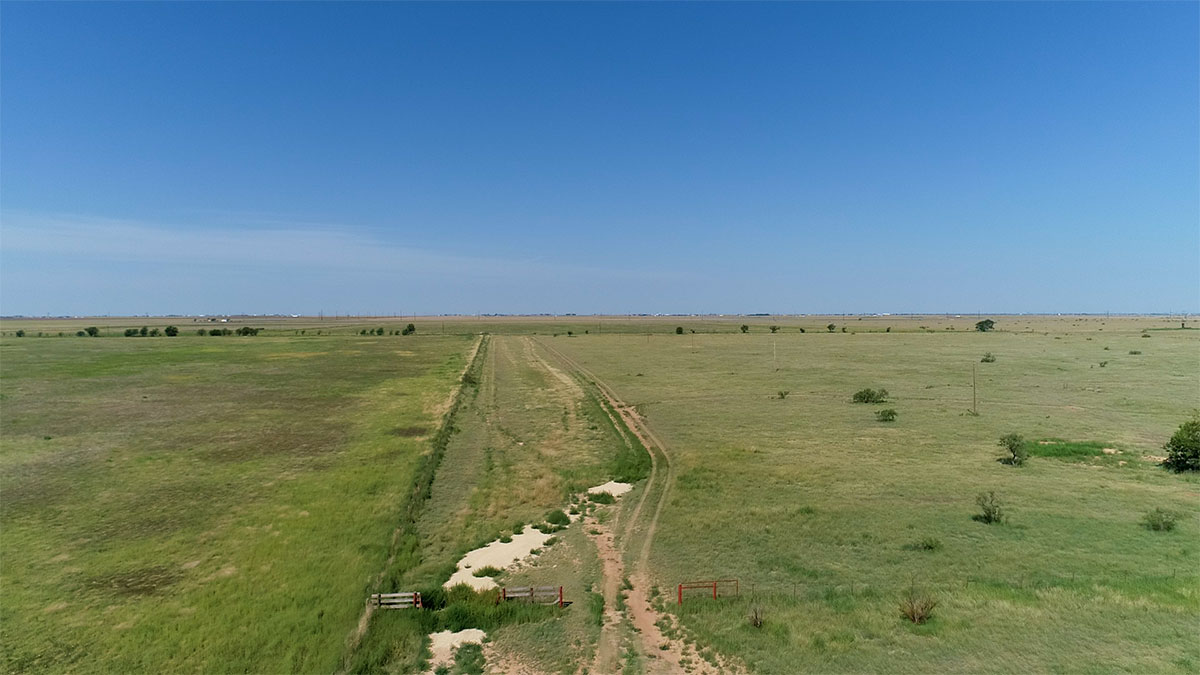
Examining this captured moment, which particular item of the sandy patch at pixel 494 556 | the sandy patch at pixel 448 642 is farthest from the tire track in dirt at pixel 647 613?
the sandy patch at pixel 448 642

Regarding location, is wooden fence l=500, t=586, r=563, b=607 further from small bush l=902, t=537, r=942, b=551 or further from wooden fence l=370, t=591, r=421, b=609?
small bush l=902, t=537, r=942, b=551

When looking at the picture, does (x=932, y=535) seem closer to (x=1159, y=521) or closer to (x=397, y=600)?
(x=1159, y=521)

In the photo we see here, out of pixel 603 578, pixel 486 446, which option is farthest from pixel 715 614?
pixel 486 446

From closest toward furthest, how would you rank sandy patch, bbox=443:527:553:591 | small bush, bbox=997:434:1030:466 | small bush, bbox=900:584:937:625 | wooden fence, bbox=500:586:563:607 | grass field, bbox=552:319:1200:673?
1. grass field, bbox=552:319:1200:673
2. small bush, bbox=900:584:937:625
3. wooden fence, bbox=500:586:563:607
4. sandy patch, bbox=443:527:553:591
5. small bush, bbox=997:434:1030:466

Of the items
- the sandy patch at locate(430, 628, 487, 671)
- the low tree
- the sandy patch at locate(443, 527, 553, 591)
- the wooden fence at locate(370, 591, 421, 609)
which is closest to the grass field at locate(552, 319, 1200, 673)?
the low tree

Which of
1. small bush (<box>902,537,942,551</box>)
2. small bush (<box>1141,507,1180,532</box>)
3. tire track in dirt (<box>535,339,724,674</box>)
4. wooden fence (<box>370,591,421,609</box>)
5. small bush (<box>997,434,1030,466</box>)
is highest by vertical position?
small bush (<box>997,434,1030,466</box>)

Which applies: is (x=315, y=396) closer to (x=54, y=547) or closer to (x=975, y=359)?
(x=54, y=547)

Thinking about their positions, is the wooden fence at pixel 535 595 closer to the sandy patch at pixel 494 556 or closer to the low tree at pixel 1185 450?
the sandy patch at pixel 494 556

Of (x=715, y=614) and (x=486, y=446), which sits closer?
Result: (x=715, y=614)
